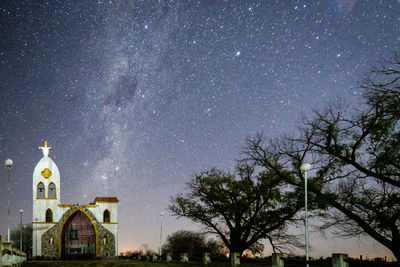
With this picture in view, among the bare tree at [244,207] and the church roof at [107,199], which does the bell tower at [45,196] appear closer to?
the church roof at [107,199]

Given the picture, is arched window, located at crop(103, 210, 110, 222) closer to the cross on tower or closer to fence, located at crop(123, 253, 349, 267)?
the cross on tower

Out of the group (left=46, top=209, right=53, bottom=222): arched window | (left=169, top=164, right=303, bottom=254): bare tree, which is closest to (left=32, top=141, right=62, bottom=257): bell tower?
(left=46, top=209, right=53, bottom=222): arched window

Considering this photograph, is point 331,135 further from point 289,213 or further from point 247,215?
point 247,215

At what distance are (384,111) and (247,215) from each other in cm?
1669

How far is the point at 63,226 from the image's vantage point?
153 ft

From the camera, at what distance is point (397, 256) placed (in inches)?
713

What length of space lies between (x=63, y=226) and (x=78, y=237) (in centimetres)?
251

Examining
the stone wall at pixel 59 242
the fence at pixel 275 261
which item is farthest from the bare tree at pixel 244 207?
the stone wall at pixel 59 242

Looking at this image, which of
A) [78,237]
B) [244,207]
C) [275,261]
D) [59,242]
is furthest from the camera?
[78,237]

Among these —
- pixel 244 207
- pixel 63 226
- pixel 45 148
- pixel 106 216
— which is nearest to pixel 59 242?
pixel 63 226

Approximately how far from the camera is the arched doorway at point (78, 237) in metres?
46.8

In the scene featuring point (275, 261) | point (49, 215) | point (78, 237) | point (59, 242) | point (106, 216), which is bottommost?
point (59, 242)

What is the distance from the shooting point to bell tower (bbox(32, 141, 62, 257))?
4609 centimetres

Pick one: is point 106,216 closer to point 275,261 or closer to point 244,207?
point 244,207
